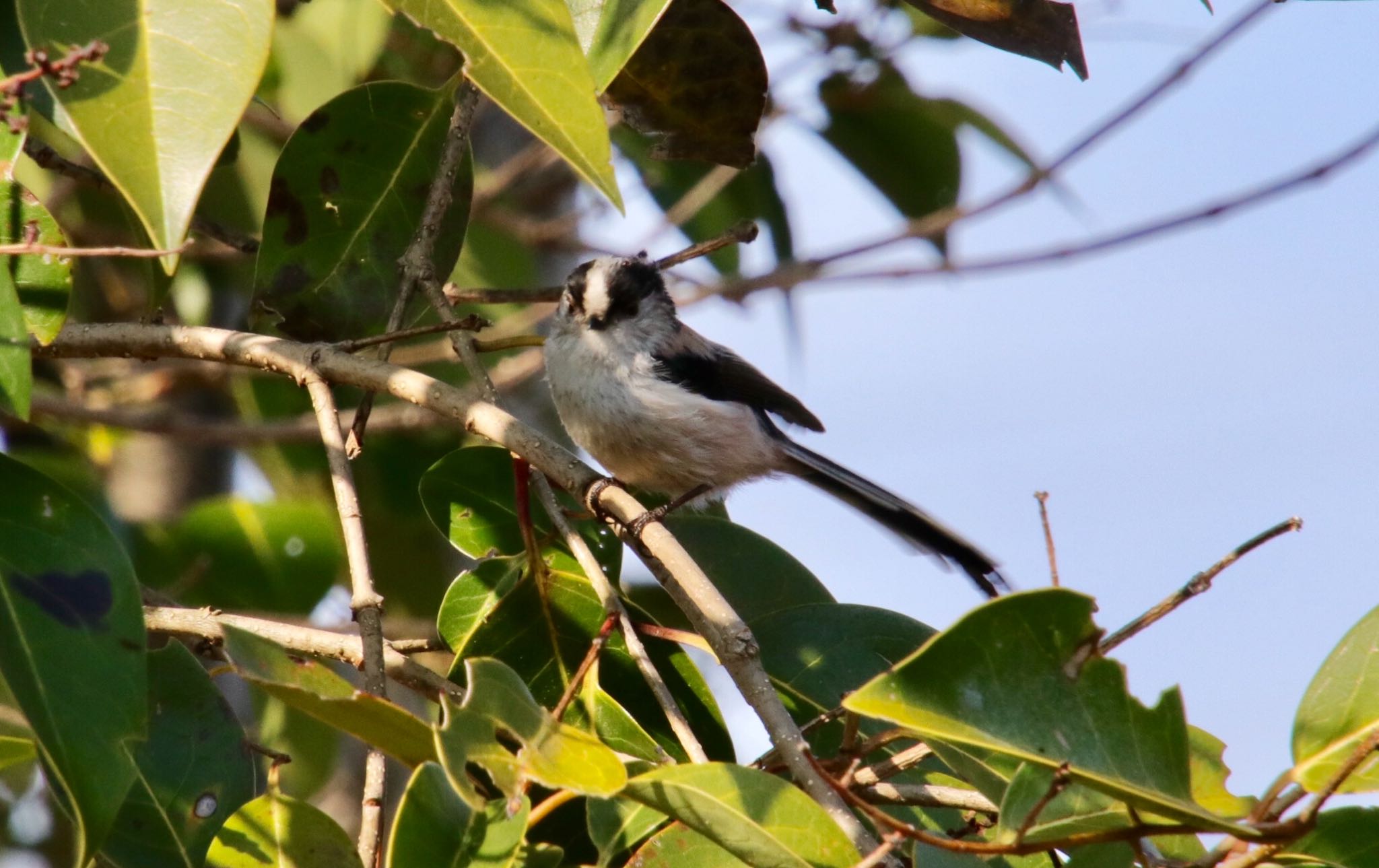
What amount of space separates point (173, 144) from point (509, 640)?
97 cm

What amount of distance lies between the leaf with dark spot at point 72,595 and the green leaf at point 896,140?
9.47 feet

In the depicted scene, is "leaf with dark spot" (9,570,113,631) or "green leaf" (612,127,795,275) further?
"green leaf" (612,127,795,275)

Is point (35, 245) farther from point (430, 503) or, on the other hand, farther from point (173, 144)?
point (430, 503)

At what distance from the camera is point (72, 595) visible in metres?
1.57

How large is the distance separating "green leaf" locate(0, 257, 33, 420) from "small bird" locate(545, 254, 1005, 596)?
5.45ft

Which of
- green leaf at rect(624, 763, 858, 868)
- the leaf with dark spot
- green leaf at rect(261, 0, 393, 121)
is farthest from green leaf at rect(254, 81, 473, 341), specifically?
green leaf at rect(624, 763, 858, 868)

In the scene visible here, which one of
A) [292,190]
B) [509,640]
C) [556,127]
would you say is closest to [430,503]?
[509,640]

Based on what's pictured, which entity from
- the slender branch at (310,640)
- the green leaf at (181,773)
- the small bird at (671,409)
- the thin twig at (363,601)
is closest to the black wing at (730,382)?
the small bird at (671,409)

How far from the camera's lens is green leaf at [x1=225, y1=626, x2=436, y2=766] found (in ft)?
4.56

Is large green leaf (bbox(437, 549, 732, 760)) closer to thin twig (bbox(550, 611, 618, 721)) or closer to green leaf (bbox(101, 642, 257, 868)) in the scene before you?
thin twig (bbox(550, 611, 618, 721))

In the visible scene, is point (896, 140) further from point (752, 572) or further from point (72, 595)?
point (72, 595)

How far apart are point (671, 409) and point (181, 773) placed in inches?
67.1

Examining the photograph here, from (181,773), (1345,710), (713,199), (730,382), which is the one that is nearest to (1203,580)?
(1345,710)

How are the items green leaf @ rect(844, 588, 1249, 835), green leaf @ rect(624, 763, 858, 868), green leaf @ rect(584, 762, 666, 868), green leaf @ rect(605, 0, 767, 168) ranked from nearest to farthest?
green leaf @ rect(844, 588, 1249, 835) < green leaf @ rect(624, 763, 858, 868) < green leaf @ rect(584, 762, 666, 868) < green leaf @ rect(605, 0, 767, 168)
